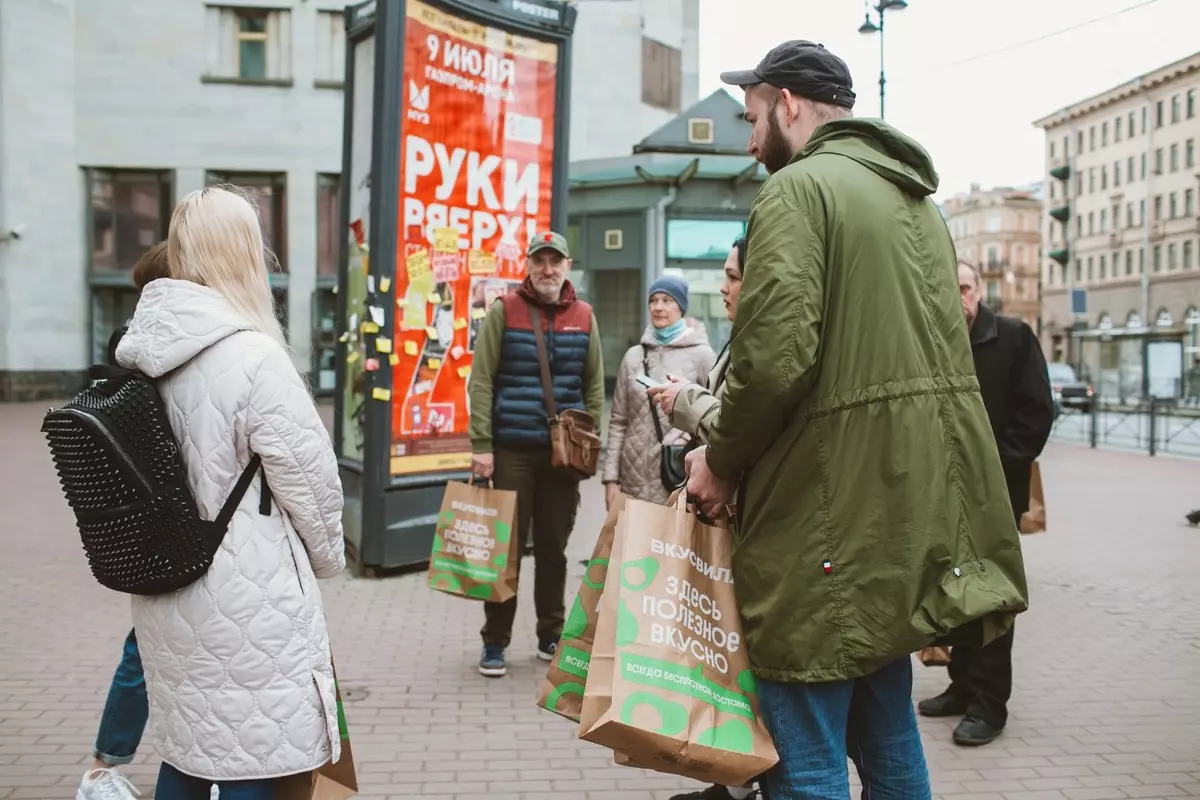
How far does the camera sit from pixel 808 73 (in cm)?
235

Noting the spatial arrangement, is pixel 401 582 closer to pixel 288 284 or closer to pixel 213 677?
pixel 213 677

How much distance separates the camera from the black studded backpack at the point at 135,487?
7.59ft

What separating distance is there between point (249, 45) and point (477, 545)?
83.1ft

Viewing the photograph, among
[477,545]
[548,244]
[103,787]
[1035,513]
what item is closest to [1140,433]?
[1035,513]

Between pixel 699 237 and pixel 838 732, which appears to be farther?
pixel 699 237

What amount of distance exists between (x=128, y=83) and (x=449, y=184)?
22618 mm

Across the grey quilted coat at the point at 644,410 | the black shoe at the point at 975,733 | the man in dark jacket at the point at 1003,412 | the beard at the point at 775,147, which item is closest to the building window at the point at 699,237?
the grey quilted coat at the point at 644,410

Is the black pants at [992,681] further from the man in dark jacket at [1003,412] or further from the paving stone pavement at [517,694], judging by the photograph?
the paving stone pavement at [517,694]

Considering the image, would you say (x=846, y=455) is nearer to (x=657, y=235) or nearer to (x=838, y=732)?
(x=838, y=732)

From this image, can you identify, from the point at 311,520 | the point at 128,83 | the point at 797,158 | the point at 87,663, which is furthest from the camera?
the point at 128,83

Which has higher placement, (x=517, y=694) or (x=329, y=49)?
(x=329, y=49)

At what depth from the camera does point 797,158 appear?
231 cm

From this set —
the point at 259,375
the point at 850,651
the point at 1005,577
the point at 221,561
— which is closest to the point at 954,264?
the point at 1005,577

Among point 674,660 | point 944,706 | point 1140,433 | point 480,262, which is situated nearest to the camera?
point 674,660
